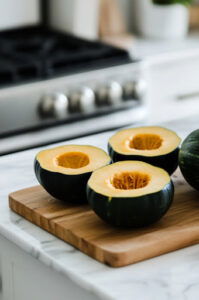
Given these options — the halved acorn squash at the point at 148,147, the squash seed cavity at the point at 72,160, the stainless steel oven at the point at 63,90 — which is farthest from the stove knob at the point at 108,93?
the squash seed cavity at the point at 72,160

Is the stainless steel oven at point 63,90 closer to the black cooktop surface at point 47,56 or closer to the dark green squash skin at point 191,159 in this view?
the black cooktop surface at point 47,56

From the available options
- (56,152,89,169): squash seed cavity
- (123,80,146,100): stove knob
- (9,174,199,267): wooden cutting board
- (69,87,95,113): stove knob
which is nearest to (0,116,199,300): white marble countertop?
(9,174,199,267): wooden cutting board

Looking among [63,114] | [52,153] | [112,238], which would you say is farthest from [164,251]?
[63,114]

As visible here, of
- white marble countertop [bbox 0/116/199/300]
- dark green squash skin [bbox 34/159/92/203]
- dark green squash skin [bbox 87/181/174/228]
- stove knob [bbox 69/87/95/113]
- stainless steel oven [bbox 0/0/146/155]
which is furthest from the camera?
stove knob [bbox 69/87/95/113]

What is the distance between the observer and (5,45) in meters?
2.74

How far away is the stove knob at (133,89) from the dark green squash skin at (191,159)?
1312 mm

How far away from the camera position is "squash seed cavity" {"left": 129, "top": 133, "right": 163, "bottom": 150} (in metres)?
1.42

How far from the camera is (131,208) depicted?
117 centimetres

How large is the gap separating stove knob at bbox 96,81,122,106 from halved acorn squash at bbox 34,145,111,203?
1209mm

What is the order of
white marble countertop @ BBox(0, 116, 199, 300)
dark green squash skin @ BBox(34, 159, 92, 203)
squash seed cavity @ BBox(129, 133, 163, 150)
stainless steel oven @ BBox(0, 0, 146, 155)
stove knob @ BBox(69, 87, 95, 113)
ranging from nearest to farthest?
white marble countertop @ BBox(0, 116, 199, 300) → dark green squash skin @ BBox(34, 159, 92, 203) → squash seed cavity @ BBox(129, 133, 163, 150) → stainless steel oven @ BBox(0, 0, 146, 155) → stove knob @ BBox(69, 87, 95, 113)

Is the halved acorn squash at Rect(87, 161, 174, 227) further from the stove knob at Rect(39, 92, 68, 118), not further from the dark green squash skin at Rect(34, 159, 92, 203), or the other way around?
the stove knob at Rect(39, 92, 68, 118)

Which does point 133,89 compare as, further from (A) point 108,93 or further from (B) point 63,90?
(B) point 63,90

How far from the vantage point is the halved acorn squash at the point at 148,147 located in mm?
1348

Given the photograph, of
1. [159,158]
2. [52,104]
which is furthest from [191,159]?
[52,104]
